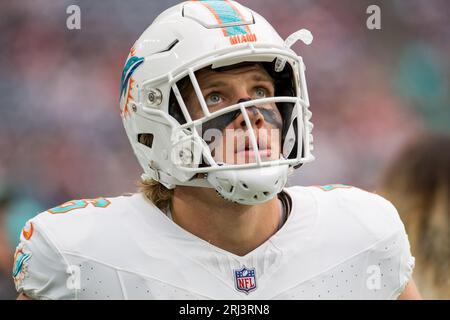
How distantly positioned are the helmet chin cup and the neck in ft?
0.41

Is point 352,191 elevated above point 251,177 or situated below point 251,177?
below

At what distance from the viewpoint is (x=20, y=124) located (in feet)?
8.86

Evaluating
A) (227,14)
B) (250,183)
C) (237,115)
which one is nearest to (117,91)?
(227,14)

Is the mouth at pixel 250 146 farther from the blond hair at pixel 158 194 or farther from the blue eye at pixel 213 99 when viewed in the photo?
the blond hair at pixel 158 194

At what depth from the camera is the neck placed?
1.65 meters

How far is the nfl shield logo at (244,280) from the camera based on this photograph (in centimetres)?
162

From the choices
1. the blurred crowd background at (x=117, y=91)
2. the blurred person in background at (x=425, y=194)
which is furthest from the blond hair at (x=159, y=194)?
the blurred person in background at (x=425, y=194)

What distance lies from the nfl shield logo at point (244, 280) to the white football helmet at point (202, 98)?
7.0 inches

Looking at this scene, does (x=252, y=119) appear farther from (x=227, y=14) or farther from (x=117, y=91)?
(x=117, y=91)

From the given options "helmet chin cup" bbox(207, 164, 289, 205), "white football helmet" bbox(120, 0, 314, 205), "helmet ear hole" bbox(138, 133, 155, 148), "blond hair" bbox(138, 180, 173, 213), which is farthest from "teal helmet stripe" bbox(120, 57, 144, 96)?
"helmet chin cup" bbox(207, 164, 289, 205)

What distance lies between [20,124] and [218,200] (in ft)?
4.18

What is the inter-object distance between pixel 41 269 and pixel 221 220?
1.27ft

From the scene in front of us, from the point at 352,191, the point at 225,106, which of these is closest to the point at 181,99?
the point at 225,106

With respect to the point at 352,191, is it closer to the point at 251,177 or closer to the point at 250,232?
the point at 250,232
